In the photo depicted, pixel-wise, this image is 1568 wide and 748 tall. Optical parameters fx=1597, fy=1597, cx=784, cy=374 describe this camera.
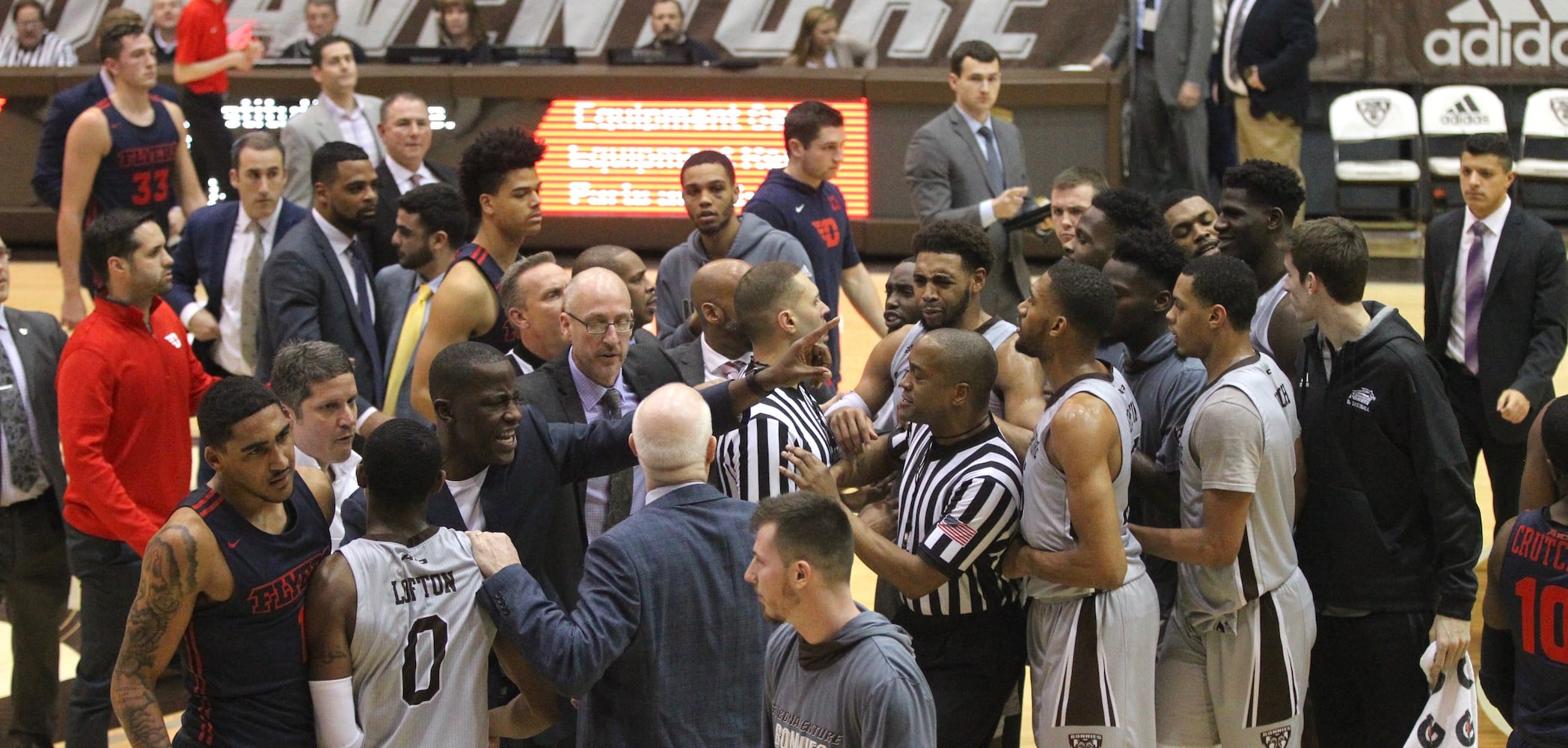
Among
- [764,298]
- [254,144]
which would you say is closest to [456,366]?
[764,298]

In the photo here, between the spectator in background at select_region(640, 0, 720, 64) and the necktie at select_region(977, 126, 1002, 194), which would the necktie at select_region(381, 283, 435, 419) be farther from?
the spectator in background at select_region(640, 0, 720, 64)

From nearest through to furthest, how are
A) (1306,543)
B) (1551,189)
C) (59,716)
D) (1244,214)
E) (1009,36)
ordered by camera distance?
(1306,543)
(1244,214)
(59,716)
(1551,189)
(1009,36)

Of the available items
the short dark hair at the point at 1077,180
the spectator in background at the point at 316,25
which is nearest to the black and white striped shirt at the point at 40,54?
the spectator in background at the point at 316,25

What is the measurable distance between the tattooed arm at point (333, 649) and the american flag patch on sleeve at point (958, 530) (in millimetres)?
1442

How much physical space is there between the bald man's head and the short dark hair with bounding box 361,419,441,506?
0.46 m

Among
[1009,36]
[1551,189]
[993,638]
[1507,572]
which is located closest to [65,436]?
[993,638]

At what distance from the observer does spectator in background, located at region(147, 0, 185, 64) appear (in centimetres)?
1199

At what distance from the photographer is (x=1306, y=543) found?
453 cm

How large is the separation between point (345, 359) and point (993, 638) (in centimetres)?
190

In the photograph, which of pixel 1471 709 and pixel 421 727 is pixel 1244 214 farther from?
pixel 421 727

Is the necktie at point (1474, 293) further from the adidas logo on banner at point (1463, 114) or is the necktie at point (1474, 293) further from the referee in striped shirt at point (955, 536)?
the adidas logo on banner at point (1463, 114)

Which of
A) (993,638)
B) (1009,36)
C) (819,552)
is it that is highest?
(1009,36)

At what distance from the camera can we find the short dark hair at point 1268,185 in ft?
17.0

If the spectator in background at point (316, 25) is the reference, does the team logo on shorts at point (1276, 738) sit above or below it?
below
